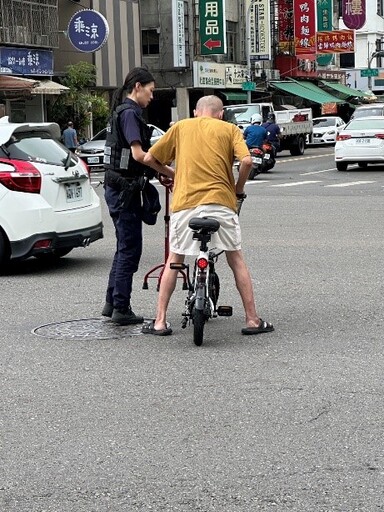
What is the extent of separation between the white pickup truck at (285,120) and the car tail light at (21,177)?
101 ft

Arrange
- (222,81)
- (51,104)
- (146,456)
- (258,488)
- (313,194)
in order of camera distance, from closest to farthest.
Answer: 1. (258,488)
2. (146,456)
3. (313,194)
4. (51,104)
5. (222,81)

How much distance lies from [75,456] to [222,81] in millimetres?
54031

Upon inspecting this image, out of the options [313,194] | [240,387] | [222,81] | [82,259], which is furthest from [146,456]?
[222,81]

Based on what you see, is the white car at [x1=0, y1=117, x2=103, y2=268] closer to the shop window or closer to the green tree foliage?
the green tree foliage

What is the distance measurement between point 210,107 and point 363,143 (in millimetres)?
22150

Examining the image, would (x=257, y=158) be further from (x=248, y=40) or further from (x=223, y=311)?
(x=248, y=40)

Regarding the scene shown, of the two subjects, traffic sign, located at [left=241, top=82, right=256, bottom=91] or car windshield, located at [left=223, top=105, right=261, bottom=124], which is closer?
car windshield, located at [left=223, top=105, right=261, bottom=124]

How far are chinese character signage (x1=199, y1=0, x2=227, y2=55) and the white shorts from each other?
46.9 meters

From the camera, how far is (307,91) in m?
67.0

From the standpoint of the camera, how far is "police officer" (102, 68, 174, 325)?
865 cm

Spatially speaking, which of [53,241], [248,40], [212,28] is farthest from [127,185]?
[248,40]

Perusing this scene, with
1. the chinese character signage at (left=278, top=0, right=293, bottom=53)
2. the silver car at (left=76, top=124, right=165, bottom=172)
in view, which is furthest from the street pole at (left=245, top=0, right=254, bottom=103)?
the silver car at (left=76, top=124, right=165, bottom=172)

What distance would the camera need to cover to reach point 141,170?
8734mm

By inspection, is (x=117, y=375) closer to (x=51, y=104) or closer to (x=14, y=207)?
(x=14, y=207)
